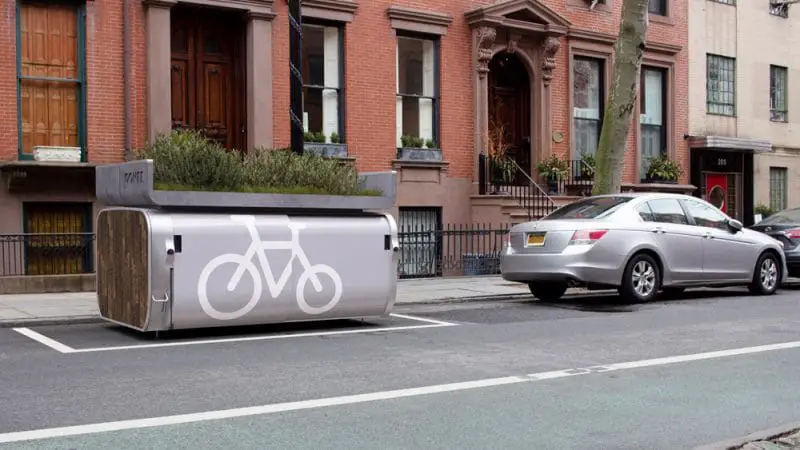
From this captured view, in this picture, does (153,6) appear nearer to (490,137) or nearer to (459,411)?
(490,137)

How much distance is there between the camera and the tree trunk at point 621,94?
1661cm

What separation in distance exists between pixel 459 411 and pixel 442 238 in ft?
43.2

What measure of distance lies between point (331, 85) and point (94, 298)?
23.1 feet

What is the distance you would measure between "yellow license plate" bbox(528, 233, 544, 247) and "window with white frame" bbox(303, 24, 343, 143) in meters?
6.36

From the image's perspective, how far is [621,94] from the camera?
1677 cm

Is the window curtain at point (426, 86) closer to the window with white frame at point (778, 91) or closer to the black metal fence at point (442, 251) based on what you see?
the black metal fence at point (442, 251)

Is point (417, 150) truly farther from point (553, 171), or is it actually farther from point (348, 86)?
point (553, 171)

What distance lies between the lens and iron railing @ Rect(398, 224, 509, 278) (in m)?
18.7

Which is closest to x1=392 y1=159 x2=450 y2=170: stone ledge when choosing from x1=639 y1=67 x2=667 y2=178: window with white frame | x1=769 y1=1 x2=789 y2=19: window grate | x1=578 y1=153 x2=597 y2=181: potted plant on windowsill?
x1=578 y1=153 x2=597 y2=181: potted plant on windowsill

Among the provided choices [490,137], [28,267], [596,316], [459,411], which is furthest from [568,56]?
[459,411]

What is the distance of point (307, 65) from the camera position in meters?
18.2

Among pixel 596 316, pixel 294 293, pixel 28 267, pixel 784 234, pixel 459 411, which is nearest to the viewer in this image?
pixel 459 411

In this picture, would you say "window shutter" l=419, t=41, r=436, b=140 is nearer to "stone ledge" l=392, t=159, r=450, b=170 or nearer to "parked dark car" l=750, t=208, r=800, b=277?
"stone ledge" l=392, t=159, r=450, b=170

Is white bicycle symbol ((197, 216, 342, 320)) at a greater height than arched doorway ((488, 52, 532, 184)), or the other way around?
arched doorway ((488, 52, 532, 184))
